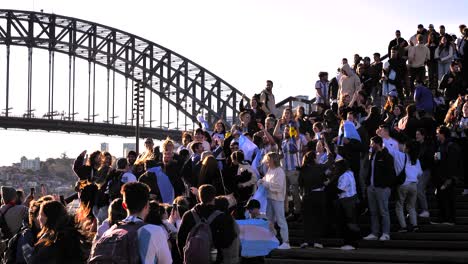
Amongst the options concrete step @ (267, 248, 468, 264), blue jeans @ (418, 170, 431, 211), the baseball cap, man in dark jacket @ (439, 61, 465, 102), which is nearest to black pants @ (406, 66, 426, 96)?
man in dark jacket @ (439, 61, 465, 102)

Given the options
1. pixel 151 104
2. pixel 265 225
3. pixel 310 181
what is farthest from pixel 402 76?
pixel 151 104

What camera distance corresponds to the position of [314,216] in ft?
47.6

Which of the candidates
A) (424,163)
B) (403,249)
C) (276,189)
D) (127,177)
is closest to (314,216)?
(276,189)

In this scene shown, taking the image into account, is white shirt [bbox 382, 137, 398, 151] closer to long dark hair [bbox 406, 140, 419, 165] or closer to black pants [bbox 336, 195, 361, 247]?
long dark hair [bbox 406, 140, 419, 165]

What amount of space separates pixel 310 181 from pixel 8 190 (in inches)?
190

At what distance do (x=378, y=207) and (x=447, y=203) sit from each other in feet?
3.91

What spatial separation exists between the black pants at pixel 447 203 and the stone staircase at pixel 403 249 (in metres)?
0.17

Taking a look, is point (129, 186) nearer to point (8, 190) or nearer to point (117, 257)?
point (117, 257)

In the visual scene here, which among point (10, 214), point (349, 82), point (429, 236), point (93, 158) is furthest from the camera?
point (349, 82)

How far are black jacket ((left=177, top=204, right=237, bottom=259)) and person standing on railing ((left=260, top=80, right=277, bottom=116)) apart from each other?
10.8 meters

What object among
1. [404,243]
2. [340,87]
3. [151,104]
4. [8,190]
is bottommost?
[404,243]

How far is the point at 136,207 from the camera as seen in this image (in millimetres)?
7316

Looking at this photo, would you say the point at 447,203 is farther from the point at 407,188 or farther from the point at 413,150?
the point at 413,150

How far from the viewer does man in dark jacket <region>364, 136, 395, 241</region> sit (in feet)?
46.6
